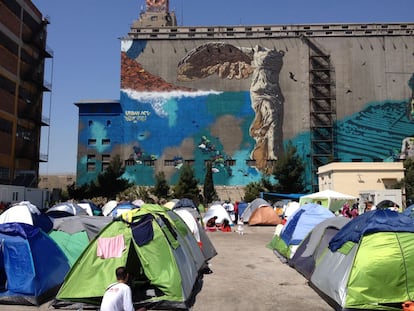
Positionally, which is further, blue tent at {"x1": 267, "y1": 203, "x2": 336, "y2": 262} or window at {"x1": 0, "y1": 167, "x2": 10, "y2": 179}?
window at {"x1": 0, "y1": 167, "x2": 10, "y2": 179}

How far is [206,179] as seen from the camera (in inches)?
2331

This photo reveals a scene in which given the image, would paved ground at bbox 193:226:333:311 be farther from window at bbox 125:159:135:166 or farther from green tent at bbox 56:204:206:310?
window at bbox 125:159:135:166

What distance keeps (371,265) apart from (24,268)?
23.7ft

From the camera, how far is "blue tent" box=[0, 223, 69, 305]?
8.83m

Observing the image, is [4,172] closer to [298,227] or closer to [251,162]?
[251,162]

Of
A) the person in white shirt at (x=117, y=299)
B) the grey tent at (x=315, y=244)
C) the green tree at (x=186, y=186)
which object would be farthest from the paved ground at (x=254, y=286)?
the green tree at (x=186, y=186)

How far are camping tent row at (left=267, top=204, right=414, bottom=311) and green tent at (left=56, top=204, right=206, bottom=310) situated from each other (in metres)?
3.09

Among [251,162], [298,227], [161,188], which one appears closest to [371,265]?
[298,227]

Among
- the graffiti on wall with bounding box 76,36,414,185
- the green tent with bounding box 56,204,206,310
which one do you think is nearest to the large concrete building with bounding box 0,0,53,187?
the graffiti on wall with bounding box 76,36,414,185

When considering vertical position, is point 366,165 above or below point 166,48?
below

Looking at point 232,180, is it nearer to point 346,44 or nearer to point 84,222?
point 346,44

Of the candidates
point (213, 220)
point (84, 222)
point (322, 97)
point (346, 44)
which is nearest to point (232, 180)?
point (322, 97)

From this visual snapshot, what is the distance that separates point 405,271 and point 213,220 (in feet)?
61.3

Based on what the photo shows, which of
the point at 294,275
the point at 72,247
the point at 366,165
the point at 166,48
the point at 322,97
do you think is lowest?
the point at 294,275
